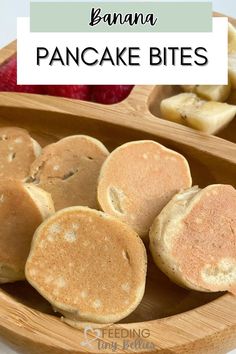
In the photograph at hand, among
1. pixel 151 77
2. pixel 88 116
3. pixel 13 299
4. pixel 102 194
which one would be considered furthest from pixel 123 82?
pixel 13 299

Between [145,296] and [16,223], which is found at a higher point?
[16,223]

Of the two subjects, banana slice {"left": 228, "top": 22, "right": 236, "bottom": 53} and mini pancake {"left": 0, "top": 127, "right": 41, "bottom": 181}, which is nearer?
mini pancake {"left": 0, "top": 127, "right": 41, "bottom": 181}

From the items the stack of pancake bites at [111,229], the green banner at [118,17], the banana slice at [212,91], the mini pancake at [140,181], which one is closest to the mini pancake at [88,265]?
the stack of pancake bites at [111,229]

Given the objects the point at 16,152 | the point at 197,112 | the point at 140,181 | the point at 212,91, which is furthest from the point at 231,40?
the point at 16,152

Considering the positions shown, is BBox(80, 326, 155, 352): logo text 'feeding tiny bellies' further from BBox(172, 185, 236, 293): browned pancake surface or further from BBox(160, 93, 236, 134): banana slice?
BBox(160, 93, 236, 134): banana slice

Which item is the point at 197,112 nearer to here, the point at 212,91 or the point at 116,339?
the point at 212,91

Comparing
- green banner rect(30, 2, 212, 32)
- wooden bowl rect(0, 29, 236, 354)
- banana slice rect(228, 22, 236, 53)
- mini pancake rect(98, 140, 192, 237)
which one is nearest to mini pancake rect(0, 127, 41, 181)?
wooden bowl rect(0, 29, 236, 354)

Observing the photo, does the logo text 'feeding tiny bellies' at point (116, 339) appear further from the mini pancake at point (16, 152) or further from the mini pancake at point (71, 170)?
the mini pancake at point (16, 152)

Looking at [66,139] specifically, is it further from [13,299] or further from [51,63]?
[13,299]
